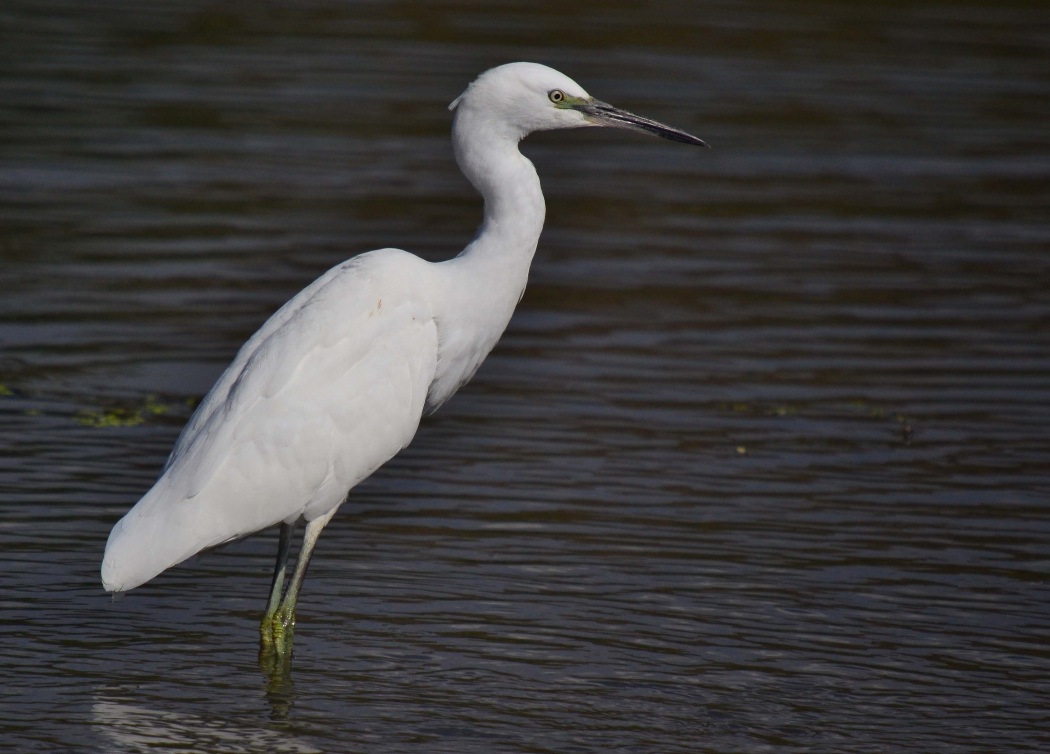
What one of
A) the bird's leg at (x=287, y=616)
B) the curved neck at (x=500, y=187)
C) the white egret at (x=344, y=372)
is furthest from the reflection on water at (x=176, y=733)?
the curved neck at (x=500, y=187)

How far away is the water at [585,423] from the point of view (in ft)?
17.6

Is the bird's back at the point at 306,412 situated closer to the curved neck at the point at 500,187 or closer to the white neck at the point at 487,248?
the white neck at the point at 487,248

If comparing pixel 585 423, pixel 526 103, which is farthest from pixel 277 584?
pixel 585 423

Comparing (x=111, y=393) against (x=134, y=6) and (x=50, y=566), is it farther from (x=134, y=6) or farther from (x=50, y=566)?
(x=134, y=6)

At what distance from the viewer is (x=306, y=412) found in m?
5.54

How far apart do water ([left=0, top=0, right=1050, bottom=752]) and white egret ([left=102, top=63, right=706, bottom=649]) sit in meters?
0.47

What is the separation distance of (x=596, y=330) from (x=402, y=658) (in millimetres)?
4311

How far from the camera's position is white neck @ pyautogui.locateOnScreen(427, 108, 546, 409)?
5758 millimetres

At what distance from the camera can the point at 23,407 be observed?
7965 millimetres

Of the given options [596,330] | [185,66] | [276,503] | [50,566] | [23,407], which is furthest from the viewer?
[185,66]

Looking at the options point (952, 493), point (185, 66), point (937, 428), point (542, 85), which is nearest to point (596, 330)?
point (937, 428)

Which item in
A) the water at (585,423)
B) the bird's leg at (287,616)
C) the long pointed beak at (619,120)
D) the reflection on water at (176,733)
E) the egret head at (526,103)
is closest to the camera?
the reflection on water at (176,733)

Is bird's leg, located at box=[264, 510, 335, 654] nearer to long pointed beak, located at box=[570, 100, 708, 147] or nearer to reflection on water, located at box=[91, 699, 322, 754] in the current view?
reflection on water, located at box=[91, 699, 322, 754]

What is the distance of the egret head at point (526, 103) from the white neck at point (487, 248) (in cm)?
2
